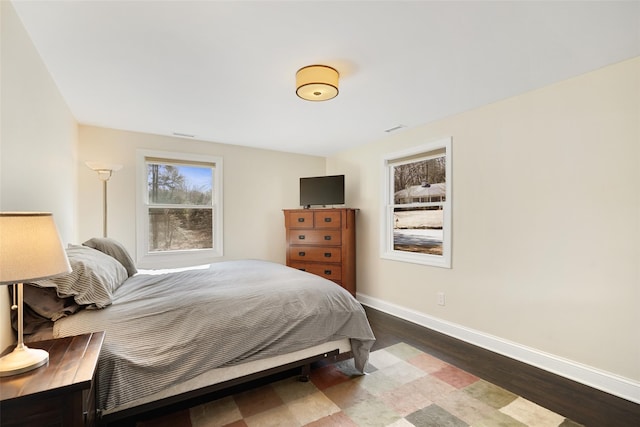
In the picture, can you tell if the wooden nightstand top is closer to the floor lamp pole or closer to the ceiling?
the ceiling

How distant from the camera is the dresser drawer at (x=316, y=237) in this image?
4.14 metres

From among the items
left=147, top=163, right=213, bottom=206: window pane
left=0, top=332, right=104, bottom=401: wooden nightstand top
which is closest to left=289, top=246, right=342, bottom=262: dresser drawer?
left=147, top=163, right=213, bottom=206: window pane

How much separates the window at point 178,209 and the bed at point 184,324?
1.32 meters

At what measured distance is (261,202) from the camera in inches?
178

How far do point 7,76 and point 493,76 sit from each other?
300 centimetres

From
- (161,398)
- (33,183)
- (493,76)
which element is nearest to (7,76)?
(33,183)

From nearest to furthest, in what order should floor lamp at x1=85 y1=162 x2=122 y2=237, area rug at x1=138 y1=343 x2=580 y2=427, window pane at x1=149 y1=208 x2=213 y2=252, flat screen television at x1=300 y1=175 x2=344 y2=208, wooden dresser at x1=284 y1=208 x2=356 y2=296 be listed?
area rug at x1=138 y1=343 x2=580 y2=427, floor lamp at x1=85 y1=162 x2=122 y2=237, window pane at x1=149 y1=208 x2=213 y2=252, wooden dresser at x1=284 y1=208 x2=356 y2=296, flat screen television at x1=300 y1=175 x2=344 y2=208

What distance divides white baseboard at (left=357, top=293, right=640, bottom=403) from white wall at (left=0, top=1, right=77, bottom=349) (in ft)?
11.2

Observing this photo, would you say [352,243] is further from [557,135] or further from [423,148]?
[557,135]

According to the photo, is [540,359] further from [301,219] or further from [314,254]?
[301,219]

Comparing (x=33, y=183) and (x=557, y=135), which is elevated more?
(x=557, y=135)

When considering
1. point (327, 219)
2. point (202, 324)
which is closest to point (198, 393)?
point (202, 324)

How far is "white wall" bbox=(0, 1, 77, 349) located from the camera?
1390 mm

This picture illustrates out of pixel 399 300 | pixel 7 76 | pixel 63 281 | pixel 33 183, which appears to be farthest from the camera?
pixel 399 300
